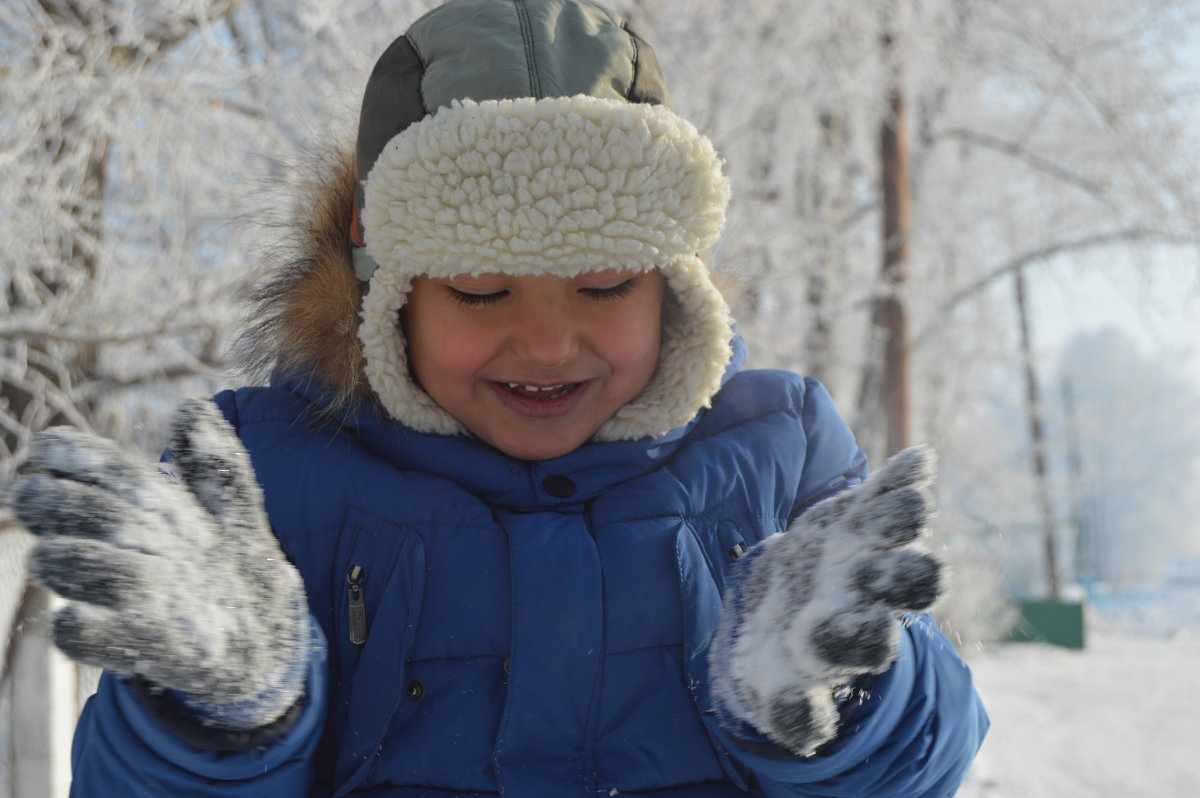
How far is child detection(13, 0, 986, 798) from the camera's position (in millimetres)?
1158

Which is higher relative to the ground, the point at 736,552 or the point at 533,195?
the point at 533,195

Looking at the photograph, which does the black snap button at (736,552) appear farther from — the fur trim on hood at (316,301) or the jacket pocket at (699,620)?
the fur trim on hood at (316,301)

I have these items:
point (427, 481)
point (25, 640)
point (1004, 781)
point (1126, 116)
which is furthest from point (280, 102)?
point (1126, 116)

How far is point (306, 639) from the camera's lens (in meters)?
1.24

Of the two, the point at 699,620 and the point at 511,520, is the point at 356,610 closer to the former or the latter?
the point at 511,520

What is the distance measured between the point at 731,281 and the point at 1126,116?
7486mm

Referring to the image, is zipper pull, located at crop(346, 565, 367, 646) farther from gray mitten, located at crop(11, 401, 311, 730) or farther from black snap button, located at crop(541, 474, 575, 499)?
black snap button, located at crop(541, 474, 575, 499)

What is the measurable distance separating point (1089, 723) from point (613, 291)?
300 inches

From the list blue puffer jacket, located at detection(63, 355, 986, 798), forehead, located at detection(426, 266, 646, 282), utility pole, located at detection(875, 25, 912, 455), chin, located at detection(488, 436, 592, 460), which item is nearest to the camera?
blue puffer jacket, located at detection(63, 355, 986, 798)

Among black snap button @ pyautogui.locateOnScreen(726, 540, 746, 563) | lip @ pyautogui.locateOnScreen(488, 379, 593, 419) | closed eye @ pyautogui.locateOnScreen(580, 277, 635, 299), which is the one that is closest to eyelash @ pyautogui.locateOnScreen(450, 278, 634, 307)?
closed eye @ pyautogui.locateOnScreen(580, 277, 635, 299)

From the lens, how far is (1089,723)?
7.76 meters

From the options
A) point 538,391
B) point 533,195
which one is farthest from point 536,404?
point 533,195

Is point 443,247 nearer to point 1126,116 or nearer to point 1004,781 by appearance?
point 1004,781

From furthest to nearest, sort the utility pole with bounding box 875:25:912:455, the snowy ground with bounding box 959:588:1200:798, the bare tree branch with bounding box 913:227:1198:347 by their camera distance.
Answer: the bare tree branch with bounding box 913:227:1198:347, the utility pole with bounding box 875:25:912:455, the snowy ground with bounding box 959:588:1200:798
